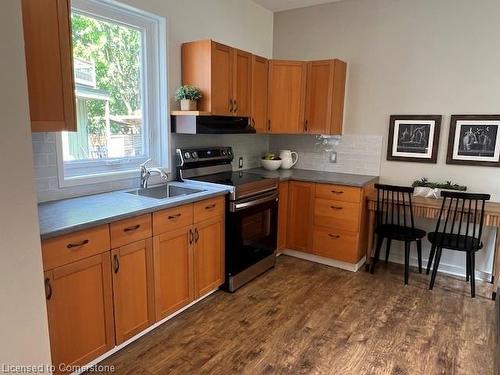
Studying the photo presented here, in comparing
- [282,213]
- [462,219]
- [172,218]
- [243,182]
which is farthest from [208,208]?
[462,219]

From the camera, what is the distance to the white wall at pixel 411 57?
3.27 m

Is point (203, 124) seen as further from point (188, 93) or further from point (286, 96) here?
point (286, 96)

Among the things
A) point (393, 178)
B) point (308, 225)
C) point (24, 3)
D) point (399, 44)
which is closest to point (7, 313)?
point (24, 3)

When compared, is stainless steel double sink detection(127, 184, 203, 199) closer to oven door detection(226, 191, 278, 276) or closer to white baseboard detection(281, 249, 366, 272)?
oven door detection(226, 191, 278, 276)

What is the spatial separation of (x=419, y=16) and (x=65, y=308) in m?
3.85

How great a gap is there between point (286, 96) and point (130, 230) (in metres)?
2.41

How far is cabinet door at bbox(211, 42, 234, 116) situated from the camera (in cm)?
304

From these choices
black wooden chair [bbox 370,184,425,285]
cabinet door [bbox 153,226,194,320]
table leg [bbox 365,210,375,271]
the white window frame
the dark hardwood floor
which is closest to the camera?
the dark hardwood floor

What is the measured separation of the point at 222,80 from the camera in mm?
3145

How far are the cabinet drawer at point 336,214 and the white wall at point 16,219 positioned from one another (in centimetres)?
265

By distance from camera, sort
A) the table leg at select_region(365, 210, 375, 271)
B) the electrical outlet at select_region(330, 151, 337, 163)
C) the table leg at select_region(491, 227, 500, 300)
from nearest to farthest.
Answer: the table leg at select_region(491, 227, 500, 300)
the table leg at select_region(365, 210, 375, 271)
the electrical outlet at select_region(330, 151, 337, 163)

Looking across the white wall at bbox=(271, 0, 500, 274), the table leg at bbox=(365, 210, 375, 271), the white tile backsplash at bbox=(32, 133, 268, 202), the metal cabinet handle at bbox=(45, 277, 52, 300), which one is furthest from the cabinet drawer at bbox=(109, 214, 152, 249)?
the white wall at bbox=(271, 0, 500, 274)

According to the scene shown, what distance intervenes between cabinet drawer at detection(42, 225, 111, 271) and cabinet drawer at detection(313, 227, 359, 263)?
2271 millimetres

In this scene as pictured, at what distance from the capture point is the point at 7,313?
146 centimetres
